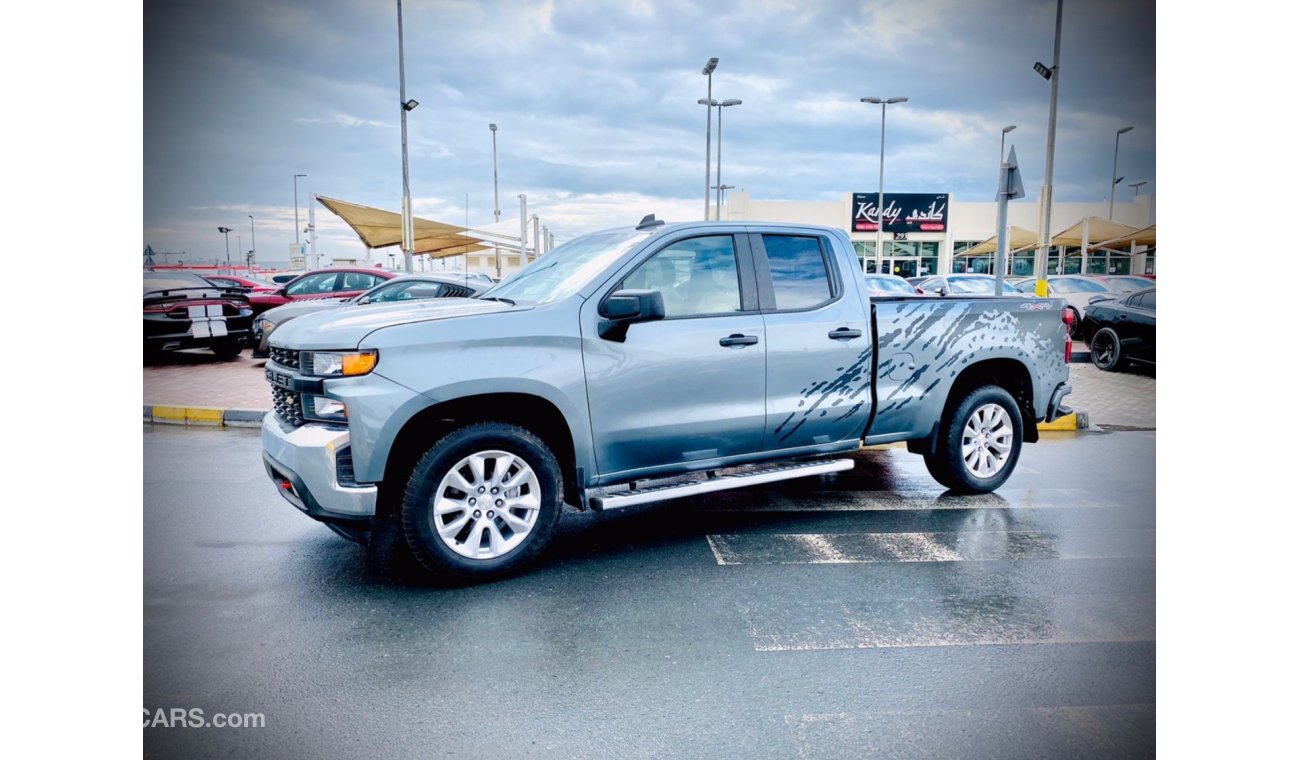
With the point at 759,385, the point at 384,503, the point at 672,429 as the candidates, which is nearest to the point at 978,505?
the point at 759,385

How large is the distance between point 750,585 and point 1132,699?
1716 millimetres

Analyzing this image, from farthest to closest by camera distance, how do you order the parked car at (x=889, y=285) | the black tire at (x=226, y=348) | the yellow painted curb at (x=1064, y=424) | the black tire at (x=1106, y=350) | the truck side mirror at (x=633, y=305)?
1. the parked car at (x=889, y=285)
2. the black tire at (x=226, y=348)
3. the black tire at (x=1106, y=350)
4. the yellow painted curb at (x=1064, y=424)
5. the truck side mirror at (x=633, y=305)

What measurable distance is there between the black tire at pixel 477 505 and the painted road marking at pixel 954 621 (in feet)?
3.84

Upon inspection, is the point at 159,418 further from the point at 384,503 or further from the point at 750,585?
the point at 750,585

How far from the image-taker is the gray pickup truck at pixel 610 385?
3848mm

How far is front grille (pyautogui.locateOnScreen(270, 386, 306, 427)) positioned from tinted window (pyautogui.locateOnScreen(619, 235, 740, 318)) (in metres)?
1.83

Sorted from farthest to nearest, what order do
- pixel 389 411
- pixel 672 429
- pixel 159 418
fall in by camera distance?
1. pixel 159 418
2. pixel 672 429
3. pixel 389 411

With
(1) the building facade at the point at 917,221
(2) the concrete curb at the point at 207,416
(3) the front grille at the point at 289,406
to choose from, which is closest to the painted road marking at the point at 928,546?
(3) the front grille at the point at 289,406

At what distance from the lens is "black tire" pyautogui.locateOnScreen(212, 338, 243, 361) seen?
12938mm

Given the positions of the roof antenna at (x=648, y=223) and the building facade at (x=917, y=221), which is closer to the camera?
the roof antenna at (x=648, y=223)

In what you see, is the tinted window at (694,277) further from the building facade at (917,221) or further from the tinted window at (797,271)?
the building facade at (917,221)

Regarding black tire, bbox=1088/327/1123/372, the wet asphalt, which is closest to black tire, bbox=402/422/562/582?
the wet asphalt

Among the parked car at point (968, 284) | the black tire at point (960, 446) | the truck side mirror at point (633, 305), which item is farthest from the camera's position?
the parked car at point (968, 284)

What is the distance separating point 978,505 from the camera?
18.5 ft
